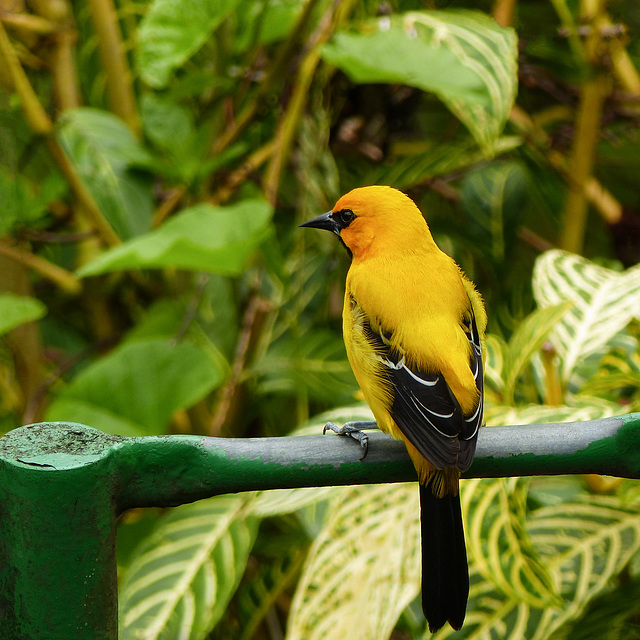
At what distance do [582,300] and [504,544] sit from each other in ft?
1.80

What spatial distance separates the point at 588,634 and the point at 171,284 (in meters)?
1.18

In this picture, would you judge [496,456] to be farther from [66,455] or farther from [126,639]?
[126,639]

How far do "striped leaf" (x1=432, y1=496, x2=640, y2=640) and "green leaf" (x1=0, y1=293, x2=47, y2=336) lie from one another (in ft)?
2.88

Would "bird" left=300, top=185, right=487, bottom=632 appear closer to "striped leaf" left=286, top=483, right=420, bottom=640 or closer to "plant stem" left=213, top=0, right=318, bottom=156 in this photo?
"striped leaf" left=286, top=483, right=420, bottom=640

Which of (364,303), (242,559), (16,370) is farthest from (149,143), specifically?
(242,559)

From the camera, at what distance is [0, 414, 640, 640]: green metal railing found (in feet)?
1.99

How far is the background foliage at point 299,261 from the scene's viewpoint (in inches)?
50.9

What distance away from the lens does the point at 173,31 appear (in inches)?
66.1

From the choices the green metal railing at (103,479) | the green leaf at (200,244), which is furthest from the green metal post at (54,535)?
the green leaf at (200,244)

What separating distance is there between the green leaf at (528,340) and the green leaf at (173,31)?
846mm

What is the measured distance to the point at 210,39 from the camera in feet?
6.17

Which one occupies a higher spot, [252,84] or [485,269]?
[252,84]

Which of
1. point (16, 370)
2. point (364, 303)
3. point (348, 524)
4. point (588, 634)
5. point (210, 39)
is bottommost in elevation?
point (588, 634)

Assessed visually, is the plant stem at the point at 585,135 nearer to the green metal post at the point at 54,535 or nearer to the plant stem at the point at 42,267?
the plant stem at the point at 42,267
